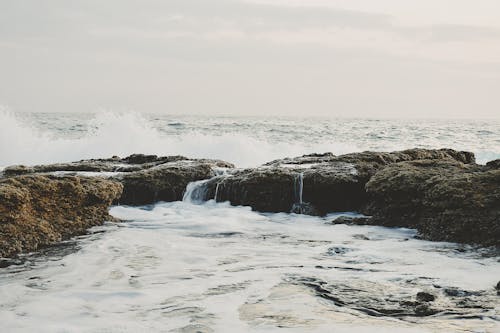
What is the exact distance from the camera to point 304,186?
8.03 m

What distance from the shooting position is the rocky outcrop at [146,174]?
8469mm

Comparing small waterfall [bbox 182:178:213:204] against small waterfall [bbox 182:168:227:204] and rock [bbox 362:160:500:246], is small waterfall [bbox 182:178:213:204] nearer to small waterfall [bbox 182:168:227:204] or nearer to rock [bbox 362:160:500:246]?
small waterfall [bbox 182:168:227:204]

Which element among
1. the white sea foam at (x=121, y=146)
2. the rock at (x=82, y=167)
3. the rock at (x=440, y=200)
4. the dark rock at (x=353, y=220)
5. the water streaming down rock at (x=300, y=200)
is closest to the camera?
the rock at (x=440, y=200)

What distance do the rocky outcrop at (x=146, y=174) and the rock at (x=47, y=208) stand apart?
1.67 meters

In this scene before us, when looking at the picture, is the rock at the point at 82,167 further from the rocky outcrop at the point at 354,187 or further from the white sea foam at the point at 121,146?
the white sea foam at the point at 121,146

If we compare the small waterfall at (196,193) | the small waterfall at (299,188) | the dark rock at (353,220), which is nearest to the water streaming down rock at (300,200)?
the small waterfall at (299,188)

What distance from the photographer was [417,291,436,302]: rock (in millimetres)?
3547

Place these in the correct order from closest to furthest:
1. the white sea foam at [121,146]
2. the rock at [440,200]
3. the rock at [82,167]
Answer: the rock at [440,200]
the rock at [82,167]
the white sea foam at [121,146]

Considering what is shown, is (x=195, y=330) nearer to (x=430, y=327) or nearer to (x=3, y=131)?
(x=430, y=327)

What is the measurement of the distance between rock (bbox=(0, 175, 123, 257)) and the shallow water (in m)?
0.27

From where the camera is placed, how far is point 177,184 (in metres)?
8.67

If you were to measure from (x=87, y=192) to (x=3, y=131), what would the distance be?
15.5 m

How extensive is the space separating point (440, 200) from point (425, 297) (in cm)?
303

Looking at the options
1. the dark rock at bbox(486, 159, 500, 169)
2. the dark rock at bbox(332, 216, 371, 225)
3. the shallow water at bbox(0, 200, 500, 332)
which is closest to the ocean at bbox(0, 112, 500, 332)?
the shallow water at bbox(0, 200, 500, 332)
